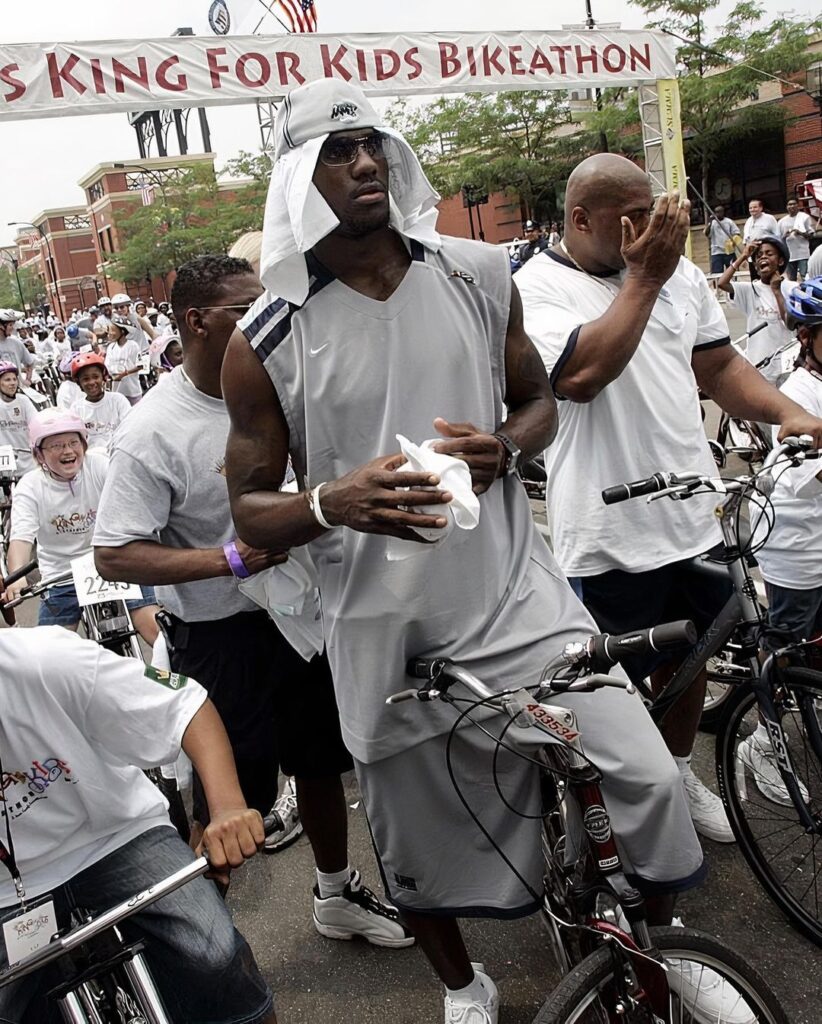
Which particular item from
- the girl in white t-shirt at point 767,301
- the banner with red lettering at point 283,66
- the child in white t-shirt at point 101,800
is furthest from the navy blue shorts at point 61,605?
the banner with red lettering at point 283,66

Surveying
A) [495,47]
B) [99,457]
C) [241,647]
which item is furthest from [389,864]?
[495,47]

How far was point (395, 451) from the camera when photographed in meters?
2.04

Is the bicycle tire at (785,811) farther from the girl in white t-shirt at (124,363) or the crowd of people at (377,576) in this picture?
the girl in white t-shirt at (124,363)

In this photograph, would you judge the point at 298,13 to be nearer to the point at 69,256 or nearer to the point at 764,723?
the point at 764,723

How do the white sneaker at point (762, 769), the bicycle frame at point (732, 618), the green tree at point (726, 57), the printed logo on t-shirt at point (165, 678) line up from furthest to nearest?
the green tree at point (726, 57), the white sneaker at point (762, 769), the bicycle frame at point (732, 618), the printed logo on t-shirt at point (165, 678)

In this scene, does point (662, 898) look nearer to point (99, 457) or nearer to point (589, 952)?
point (589, 952)

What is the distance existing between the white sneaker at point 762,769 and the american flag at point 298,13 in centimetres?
1317

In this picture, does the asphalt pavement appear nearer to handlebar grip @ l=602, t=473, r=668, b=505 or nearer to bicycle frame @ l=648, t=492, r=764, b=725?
bicycle frame @ l=648, t=492, r=764, b=725

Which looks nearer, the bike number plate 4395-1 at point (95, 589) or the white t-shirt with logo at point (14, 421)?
the bike number plate 4395-1 at point (95, 589)

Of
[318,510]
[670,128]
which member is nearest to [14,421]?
[318,510]

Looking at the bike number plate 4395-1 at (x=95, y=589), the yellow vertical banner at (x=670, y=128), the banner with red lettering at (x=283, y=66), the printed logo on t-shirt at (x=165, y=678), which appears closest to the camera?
the printed logo on t-shirt at (x=165, y=678)

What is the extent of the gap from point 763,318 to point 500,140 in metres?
28.7

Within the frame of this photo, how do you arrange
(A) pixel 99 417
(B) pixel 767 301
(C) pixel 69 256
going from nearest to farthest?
(B) pixel 767 301
(A) pixel 99 417
(C) pixel 69 256

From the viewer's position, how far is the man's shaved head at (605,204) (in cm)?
285
